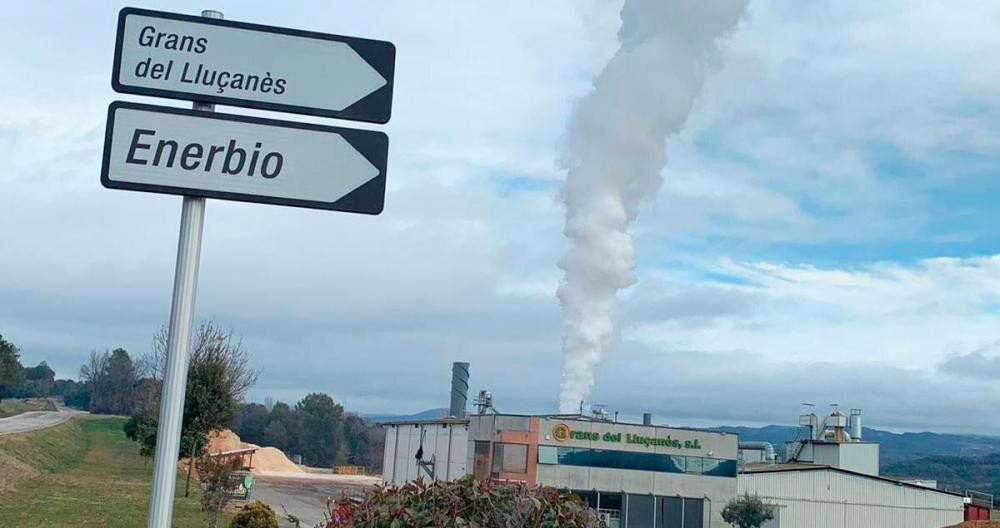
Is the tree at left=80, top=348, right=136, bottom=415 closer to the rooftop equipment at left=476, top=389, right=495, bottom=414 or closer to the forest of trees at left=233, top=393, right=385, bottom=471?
the forest of trees at left=233, top=393, right=385, bottom=471

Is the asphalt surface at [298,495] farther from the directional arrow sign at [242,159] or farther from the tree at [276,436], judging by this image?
the tree at [276,436]

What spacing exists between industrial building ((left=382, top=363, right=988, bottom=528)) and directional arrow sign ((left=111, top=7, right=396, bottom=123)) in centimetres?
3452

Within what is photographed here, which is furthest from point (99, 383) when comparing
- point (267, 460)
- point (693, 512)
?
point (693, 512)

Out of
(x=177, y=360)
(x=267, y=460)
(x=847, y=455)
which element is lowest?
(x=267, y=460)

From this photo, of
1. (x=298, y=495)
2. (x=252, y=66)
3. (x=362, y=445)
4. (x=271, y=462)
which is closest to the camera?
(x=252, y=66)

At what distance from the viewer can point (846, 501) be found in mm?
49812

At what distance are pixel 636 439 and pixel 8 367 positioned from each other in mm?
50082

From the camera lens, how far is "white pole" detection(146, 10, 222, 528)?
13.4 feet

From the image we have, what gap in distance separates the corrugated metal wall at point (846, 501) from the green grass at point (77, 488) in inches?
1078

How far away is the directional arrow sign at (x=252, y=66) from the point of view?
14.0 feet

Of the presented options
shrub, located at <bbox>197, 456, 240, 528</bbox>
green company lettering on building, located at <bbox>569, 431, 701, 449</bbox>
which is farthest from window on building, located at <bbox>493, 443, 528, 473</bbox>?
shrub, located at <bbox>197, 456, 240, 528</bbox>

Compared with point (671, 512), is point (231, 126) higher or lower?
higher

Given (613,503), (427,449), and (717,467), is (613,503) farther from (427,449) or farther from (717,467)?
(427,449)

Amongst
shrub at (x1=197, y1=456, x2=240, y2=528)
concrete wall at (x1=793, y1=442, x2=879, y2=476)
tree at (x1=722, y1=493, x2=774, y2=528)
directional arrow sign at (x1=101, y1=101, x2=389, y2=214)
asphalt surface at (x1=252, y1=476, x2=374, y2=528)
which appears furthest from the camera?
concrete wall at (x1=793, y1=442, x2=879, y2=476)
